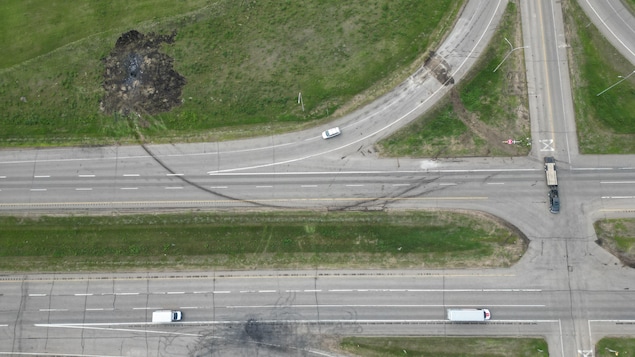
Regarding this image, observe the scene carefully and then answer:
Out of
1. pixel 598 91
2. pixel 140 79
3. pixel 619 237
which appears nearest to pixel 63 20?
pixel 140 79

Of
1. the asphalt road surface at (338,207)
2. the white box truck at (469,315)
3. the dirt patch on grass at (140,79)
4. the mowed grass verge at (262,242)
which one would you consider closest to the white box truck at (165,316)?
the asphalt road surface at (338,207)

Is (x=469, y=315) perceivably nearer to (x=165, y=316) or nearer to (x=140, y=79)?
(x=165, y=316)

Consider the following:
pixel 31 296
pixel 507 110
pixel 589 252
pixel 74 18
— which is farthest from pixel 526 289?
pixel 74 18

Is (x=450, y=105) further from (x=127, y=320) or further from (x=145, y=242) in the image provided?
(x=127, y=320)

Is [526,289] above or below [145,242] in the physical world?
below

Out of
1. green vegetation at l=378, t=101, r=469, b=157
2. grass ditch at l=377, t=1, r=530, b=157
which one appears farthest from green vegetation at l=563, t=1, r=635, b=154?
green vegetation at l=378, t=101, r=469, b=157
